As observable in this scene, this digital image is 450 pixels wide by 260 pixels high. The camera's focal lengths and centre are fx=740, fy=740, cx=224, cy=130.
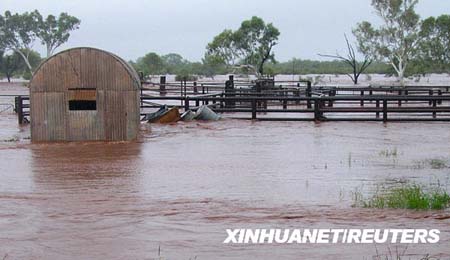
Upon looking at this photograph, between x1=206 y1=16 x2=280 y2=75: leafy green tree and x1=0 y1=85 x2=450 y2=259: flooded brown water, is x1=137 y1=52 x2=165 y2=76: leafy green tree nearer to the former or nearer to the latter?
x1=206 y1=16 x2=280 y2=75: leafy green tree

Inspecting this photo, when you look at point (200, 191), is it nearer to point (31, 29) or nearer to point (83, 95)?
point (83, 95)

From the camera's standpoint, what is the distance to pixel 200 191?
445 inches

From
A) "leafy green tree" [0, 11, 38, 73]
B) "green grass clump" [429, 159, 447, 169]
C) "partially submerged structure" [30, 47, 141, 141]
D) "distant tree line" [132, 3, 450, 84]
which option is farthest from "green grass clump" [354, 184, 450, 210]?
"leafy green tree" [0, 11, 38, 73]

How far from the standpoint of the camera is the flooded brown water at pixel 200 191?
25.8 feet

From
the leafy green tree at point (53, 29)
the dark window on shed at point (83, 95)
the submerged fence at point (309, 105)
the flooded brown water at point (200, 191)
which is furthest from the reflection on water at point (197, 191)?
the leafy green tree at point (53, 29)

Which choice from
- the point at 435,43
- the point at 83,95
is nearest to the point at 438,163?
the point at 83,95

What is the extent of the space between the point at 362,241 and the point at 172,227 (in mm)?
2256

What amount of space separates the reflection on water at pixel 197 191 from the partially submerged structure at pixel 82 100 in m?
0.66

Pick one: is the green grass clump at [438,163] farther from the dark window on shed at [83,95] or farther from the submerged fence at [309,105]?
the submerged fence at [309,105]

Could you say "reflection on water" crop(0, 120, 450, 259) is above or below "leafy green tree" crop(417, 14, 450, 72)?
below

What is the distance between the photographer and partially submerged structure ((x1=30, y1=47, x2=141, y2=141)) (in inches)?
757

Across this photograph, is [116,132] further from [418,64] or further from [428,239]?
[418,64]

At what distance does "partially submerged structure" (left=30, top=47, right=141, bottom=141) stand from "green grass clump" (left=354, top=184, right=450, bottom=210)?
10.0m

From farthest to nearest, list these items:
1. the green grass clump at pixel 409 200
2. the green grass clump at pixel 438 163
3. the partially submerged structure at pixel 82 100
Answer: the partially submerged structure at pixel 82 100 < the green grass clump at pixel 438 163 < the green grass clump at pixel 409 200
